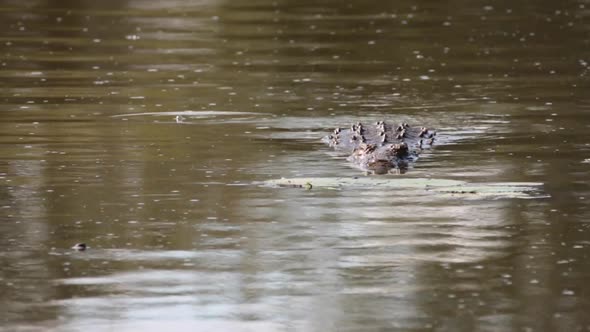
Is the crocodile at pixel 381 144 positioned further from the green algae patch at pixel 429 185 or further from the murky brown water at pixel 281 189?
the green algae patch at pixel 429 185

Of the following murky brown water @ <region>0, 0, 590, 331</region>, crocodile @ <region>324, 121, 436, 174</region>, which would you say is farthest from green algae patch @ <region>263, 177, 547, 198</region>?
crocodile @ <region>324, 121, 436, 174</region>

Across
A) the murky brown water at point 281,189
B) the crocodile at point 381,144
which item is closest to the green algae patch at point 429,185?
the murky brown water at point 281,189

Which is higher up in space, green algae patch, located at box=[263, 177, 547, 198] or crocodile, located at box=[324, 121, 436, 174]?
crocodile, located at box=[324, 121, 436, 174]

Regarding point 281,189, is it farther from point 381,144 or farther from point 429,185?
point 381,144

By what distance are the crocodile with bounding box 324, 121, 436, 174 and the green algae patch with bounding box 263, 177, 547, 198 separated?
66 centimetres

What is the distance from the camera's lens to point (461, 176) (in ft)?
40.8

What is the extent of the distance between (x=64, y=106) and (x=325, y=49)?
6564mm

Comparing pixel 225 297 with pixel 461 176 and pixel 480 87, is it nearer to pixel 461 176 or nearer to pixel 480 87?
pixel 461 176

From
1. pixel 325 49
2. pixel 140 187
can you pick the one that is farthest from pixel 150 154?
pixel 325 49

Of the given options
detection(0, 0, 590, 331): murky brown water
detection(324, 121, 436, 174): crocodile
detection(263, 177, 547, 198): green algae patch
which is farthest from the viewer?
detection(324, 121, 436, 174): crocodile

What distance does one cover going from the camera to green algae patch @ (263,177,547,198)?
11.6 m

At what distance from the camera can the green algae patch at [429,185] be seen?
38.1 ft

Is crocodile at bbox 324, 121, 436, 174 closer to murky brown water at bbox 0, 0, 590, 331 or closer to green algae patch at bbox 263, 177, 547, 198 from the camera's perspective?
murky brown water at bbox 0, 0, 590, 331

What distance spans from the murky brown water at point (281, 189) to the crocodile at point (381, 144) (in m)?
0.20
